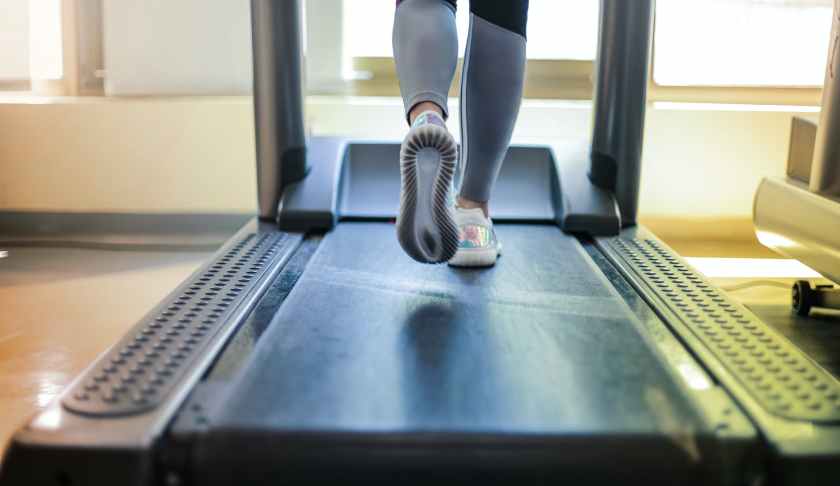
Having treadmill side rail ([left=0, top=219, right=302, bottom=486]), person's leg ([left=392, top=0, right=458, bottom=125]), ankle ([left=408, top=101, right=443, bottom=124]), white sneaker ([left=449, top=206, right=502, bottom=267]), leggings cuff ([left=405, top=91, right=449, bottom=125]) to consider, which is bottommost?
treadmill side rail ([left=0, top=219, right=302, bottom=486])

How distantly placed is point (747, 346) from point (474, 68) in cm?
66

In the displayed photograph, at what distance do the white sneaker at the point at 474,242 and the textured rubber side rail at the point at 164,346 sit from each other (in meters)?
0.36

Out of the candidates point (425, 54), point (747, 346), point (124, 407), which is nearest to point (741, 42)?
point (425, 54)

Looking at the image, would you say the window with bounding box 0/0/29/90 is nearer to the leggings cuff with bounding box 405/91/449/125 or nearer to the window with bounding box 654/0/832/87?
the leggings cuff with bounding box 405/91/449/125

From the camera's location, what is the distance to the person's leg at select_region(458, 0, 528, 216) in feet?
5.01

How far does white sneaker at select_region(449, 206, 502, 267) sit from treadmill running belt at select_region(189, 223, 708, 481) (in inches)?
1.3

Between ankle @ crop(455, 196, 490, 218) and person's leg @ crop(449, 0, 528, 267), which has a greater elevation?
person's leg @ crop(449, 0, 528, 267)

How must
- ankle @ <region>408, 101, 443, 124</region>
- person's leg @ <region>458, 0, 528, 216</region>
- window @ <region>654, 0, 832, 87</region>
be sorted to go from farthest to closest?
window @ <region>654, 0, 832, 87</region> < person's leg @ <region>458, 0, 528, 216</region> < ankle @ <region>408, 101, 443, 124</region>

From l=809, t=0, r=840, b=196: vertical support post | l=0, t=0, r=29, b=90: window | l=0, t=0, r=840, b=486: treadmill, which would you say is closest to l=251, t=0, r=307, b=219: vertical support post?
l=0, t=0, r=840, b=486: treadmill

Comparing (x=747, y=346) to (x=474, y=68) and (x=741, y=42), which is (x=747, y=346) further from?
(x=741, y=42)

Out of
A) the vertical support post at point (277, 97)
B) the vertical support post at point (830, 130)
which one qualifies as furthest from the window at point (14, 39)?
the vertical support post at point (830, 130)

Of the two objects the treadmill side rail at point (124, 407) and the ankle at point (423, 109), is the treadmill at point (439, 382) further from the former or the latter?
the ankle at point (423, 109)

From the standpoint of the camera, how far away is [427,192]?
133 centimetres

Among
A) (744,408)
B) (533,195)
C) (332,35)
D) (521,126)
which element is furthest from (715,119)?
(744,408)
